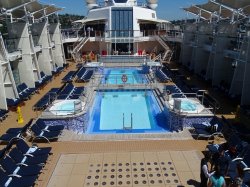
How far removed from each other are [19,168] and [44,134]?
238 cm

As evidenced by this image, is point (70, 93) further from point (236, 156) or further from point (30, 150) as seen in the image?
point (236, 156)

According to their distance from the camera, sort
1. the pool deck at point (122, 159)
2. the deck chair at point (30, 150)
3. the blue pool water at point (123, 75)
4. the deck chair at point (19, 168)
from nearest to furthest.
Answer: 1. the deck chair at point (19, 168)
2. the pool deck at point (122, 159)
3. the deck chair at point (30, 150)
4. the blue pool water at point (123, 75)

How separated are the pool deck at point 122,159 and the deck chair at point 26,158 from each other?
288 millimetres

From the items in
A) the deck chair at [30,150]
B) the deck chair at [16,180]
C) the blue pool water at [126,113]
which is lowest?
the blue pool water at [126,113]

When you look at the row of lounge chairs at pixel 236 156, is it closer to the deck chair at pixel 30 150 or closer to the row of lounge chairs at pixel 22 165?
the row of lounge chairs at pixel 22 165

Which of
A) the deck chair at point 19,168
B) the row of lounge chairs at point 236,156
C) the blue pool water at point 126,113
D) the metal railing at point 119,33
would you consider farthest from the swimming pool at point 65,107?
the metal railing at point 119,33

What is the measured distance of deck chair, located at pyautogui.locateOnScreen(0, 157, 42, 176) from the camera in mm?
6883

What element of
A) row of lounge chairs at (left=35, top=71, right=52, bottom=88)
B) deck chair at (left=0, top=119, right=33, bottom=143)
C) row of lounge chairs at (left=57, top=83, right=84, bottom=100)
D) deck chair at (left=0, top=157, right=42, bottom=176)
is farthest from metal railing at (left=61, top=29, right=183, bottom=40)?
deck chair at (left=0, top=157, right=42, bottom=176)

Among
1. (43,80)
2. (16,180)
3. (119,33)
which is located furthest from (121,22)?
(16,180)

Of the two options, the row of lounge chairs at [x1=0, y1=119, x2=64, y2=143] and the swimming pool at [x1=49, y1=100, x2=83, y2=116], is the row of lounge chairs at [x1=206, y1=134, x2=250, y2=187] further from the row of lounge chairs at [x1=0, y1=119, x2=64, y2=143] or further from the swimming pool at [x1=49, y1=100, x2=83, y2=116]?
the swimming pool at [x1=49, y1=100, x2=83, y2=116]

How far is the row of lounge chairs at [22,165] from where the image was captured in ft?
21.5

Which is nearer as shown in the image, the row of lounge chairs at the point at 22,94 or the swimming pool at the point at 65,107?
the swimming pool at the point at 65,107

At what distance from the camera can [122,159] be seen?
8133 millimetres

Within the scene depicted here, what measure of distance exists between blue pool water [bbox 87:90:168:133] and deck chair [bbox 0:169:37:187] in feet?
16.5
